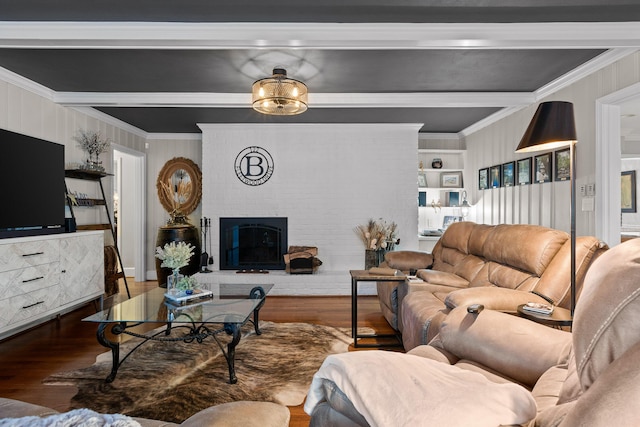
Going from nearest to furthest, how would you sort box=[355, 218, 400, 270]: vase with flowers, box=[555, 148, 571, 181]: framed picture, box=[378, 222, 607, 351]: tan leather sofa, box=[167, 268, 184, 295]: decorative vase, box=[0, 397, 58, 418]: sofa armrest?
box=[0, 397, 58, 418]: sofa armrest
box=[378, 222, 607, 351]: tan leather sofa
box=[167, 268, 184, 295]: decorative vase
box=[555, 148, 571, 181]: framed picture
box=[355, 218, 400, 270]: vase with flowers

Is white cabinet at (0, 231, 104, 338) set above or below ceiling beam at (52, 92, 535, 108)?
below

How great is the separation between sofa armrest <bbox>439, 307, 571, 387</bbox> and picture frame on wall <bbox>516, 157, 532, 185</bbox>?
3.24 meters

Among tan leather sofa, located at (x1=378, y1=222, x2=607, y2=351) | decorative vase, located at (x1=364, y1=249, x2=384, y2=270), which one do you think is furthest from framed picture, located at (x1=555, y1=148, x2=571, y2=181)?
decorative vase, located at (x1=364, y1=249, x2=384, y2=270)

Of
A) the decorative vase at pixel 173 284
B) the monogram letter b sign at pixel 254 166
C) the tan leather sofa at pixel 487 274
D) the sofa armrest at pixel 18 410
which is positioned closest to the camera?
the sofa armrest at pixel 18 410

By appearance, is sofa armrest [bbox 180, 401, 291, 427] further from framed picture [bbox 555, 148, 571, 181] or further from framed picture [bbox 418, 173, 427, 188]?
framed picture [bbox 418, 173, 427, 188]

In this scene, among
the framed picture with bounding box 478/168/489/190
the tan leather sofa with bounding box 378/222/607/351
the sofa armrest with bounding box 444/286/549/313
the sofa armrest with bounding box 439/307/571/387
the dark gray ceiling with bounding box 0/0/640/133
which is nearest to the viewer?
the sofa armrest with bounding box 439/307/571/387

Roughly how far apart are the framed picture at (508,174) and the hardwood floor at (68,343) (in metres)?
2.23

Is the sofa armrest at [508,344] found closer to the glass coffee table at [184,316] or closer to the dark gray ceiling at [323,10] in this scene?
the glass coffee table at [184,316]

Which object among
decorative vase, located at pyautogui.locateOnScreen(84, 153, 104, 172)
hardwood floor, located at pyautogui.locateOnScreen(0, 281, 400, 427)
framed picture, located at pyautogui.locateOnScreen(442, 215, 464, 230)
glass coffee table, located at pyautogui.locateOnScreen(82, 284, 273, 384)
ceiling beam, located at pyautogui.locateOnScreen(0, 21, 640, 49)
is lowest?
hardwood floor, located at pyautogui.locateOnScreen(0, 281, 400, 427)

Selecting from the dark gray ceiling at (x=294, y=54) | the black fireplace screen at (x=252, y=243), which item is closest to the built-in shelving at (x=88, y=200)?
the dark gray ceiling at (x=294, y=54)

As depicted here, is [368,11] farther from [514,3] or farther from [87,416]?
[87,416]

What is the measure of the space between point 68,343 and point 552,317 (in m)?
3.72

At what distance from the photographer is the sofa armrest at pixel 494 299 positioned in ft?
7.45

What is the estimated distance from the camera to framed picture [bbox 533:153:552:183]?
406 cm
